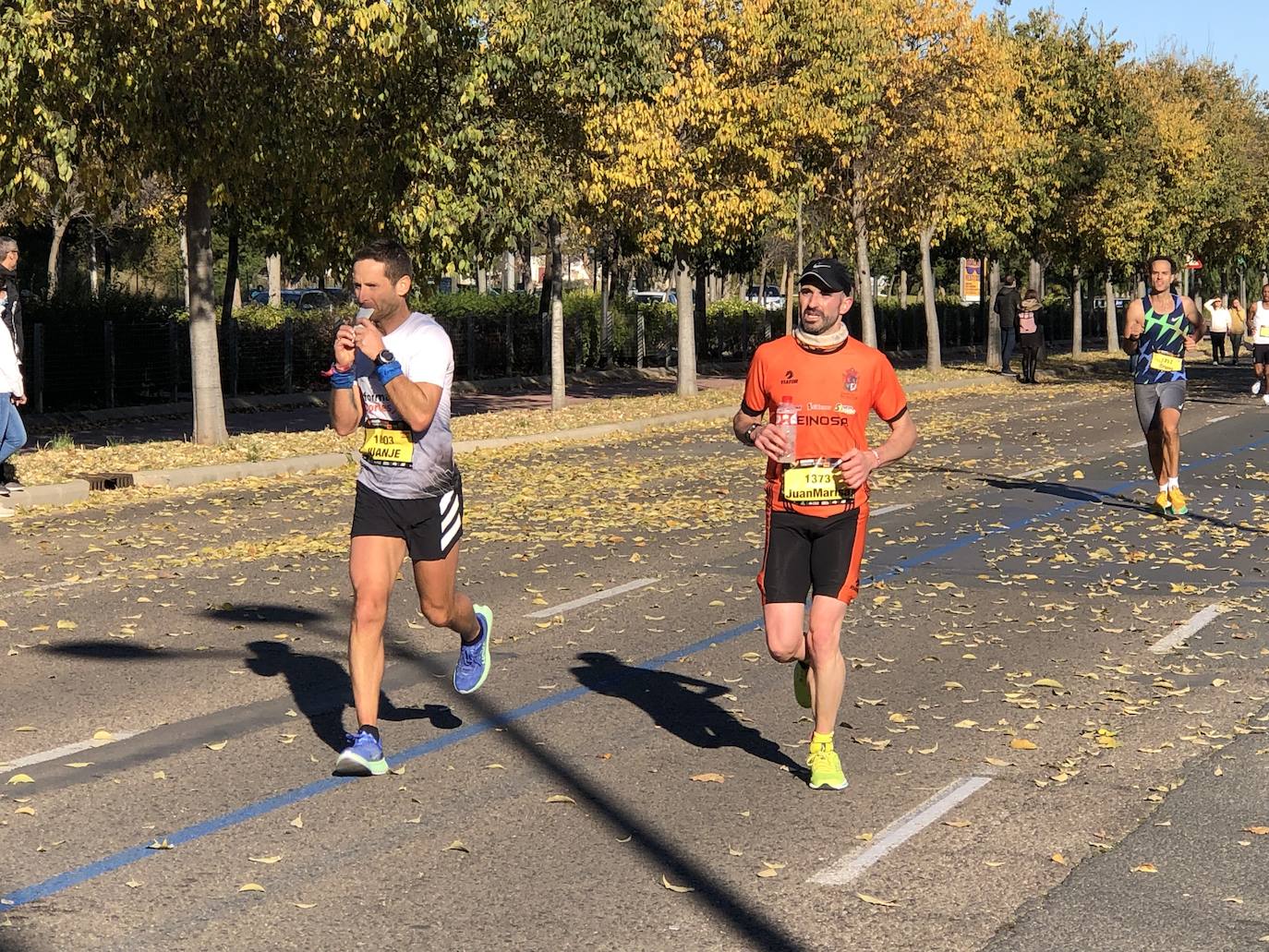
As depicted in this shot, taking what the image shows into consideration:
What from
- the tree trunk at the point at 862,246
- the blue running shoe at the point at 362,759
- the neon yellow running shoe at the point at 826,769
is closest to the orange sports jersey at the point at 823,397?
the neon yellow running shoe at the point at 826,769

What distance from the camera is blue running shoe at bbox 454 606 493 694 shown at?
7531 millimetres

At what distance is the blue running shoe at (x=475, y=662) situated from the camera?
24.7 feet

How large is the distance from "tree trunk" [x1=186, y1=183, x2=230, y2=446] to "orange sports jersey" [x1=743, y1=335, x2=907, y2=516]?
47.8 feet

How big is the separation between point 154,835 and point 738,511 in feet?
32.1

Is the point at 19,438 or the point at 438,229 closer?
the point at 19,438

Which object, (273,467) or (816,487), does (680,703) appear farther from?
(273,467)

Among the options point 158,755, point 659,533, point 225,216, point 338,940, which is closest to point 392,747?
point 158,755

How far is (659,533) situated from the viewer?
546 inches

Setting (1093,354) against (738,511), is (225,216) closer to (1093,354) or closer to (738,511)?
(738,511)

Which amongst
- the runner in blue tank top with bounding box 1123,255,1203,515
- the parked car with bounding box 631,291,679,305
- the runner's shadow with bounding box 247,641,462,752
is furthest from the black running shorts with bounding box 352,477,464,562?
the parked car with bounding box 631,291,679,305

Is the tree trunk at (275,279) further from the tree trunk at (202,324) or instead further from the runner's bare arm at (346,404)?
the runner's bare arm at (346,404)

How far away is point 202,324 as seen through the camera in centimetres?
2052

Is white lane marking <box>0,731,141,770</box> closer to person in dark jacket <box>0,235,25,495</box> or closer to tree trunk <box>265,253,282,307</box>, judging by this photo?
person in dark jacket <box>0,235,25,495</box>

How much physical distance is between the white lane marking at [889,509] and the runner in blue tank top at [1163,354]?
7.05ft
